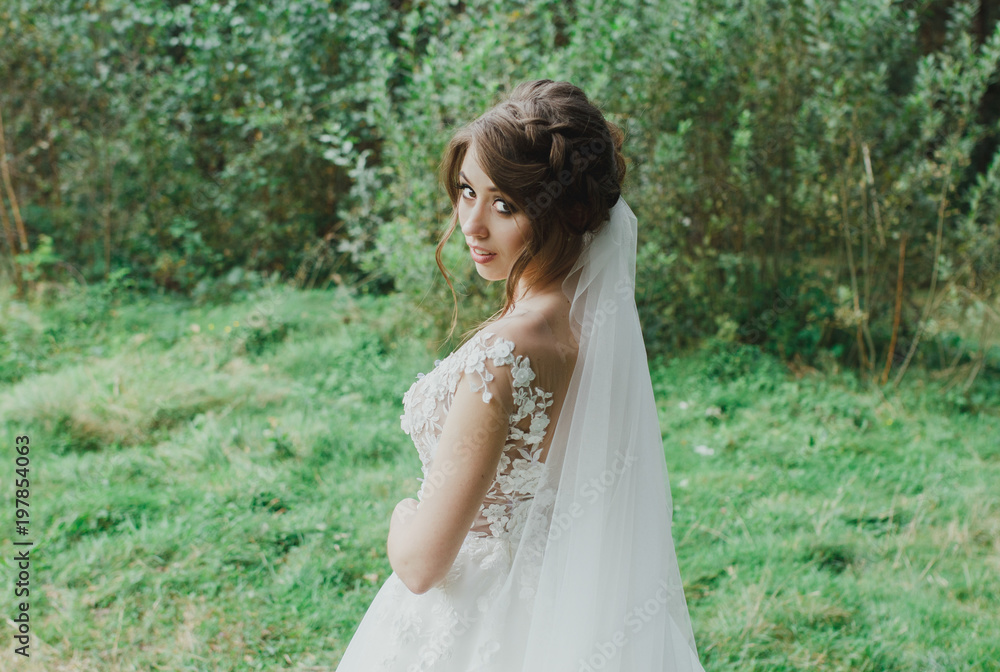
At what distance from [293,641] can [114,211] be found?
5.24m

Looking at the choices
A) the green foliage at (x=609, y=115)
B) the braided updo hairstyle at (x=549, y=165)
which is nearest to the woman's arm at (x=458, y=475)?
the braided updo hairstyle at (x=549, y=165)

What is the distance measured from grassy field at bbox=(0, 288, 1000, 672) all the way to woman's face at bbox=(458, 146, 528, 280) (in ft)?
5.71

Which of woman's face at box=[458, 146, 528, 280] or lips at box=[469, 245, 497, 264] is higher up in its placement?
woman's face at box=[458, 146, 528, 280]

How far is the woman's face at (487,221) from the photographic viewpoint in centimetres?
154

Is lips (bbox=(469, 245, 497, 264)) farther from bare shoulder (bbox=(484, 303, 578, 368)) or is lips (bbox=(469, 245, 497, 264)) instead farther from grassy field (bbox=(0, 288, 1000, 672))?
grassy field (bbox=(0, 288, 1000, 672))

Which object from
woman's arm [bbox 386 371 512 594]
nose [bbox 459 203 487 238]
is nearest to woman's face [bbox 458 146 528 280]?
nose [bbox 459 203 487 238]

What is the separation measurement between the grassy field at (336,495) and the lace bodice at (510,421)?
4.32 ft

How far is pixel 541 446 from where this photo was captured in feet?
5.28

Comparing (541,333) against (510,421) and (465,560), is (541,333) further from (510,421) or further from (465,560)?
(465,560)

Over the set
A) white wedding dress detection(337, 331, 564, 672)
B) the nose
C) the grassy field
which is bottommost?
the grassy field

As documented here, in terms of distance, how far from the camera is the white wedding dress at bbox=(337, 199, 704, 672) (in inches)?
60.0

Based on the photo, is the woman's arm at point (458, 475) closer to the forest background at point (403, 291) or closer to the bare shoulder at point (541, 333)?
the bare shoulder at point (541, 333)

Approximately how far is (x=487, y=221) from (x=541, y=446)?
49cm

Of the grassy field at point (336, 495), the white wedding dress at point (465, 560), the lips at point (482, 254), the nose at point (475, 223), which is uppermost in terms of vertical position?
the nose at point (475, 223)
